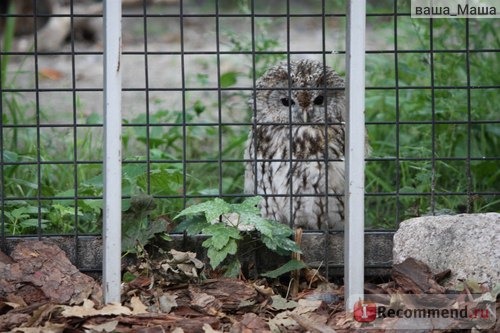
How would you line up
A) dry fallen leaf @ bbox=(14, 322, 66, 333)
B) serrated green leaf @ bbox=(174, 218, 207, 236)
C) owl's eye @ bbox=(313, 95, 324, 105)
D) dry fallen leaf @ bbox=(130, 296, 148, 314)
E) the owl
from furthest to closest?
owl's eye @ bbox=(313, 95, 324, 105) → the owl → serrated green leaf @ bbox=(174, 218, 207, 236) → dry fallen leaf @ bbox=(130, 296, 148, 314) → dry fallen leaf @ bbox=(14, 322, 66, 333)

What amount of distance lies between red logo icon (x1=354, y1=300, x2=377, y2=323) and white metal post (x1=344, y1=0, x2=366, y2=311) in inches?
3.0

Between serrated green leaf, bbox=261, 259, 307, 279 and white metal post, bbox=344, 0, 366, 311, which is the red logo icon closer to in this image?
white metal post, bbox=344, 0, 366, 311

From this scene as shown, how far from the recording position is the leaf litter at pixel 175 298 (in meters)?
2.85

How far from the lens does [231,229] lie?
3.24 meters

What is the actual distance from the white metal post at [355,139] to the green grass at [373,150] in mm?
786

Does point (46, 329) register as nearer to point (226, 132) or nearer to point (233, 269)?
point (233, 269)

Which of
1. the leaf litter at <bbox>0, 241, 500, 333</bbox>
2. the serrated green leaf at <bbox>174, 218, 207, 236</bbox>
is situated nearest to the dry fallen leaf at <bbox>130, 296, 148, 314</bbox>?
the leaf litter at <bbox>0, 241, 500, 333</bbox>

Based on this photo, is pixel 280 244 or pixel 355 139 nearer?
pixel 355 139

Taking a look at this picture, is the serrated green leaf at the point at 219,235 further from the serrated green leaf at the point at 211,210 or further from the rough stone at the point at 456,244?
the rough stone at the point at 456,244

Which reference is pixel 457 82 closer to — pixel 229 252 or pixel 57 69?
pixel 229 252

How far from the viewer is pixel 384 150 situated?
4906mm

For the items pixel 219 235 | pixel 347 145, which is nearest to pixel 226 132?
pixel 219 235

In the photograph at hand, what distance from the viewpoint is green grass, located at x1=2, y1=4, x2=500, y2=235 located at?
3904 millimetres

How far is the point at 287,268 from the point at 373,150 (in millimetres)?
1645
